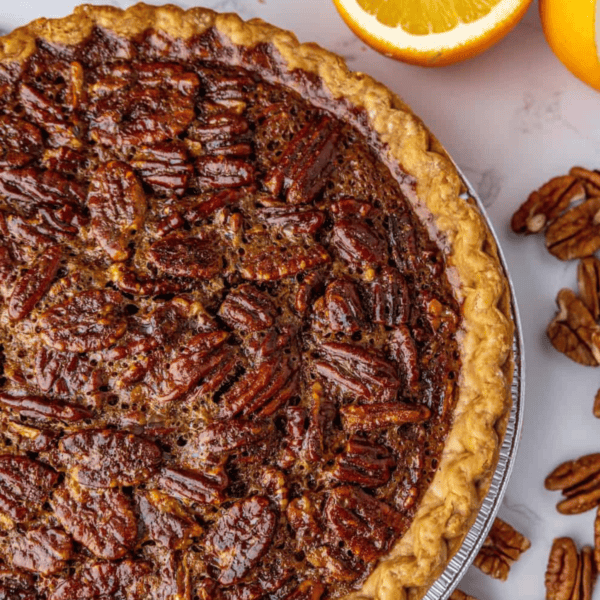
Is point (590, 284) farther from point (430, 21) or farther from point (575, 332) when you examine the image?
point (430, 21)

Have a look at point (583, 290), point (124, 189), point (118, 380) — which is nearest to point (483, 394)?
point (583, 290)

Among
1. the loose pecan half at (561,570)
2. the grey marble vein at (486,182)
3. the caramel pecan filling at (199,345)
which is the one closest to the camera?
the caramel pecan filling at (199,345)

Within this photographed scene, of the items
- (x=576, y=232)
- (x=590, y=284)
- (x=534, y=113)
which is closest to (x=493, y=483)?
(x=590, y=284)

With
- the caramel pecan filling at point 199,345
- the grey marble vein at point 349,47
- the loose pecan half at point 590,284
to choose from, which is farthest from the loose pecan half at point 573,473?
the grey marble vein at point 349,47

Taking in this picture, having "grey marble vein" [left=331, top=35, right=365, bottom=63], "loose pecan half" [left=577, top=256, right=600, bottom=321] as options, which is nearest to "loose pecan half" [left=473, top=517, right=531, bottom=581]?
"loose pecan half" [left=577, top=256, right=600, bottom=321]

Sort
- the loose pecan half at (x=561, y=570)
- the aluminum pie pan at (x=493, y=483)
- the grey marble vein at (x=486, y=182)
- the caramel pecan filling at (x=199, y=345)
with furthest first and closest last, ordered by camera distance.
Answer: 1. the grey marble vein at (x=486, y=182)
2. the loose pecan half at (x=561, y=570)
3. the aluminum pie pan at (x=493, y=483)
4. the caramel pecan filling at (x=199, y=345)

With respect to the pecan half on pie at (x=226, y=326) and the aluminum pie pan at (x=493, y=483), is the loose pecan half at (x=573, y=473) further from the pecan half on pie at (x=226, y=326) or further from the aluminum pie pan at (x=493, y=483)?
the pecan half on pie at (x=226, y=326)

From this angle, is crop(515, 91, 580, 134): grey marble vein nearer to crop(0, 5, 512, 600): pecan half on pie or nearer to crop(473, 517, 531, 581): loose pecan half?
crop(0, 5, 512, 600): pecan half on pie
